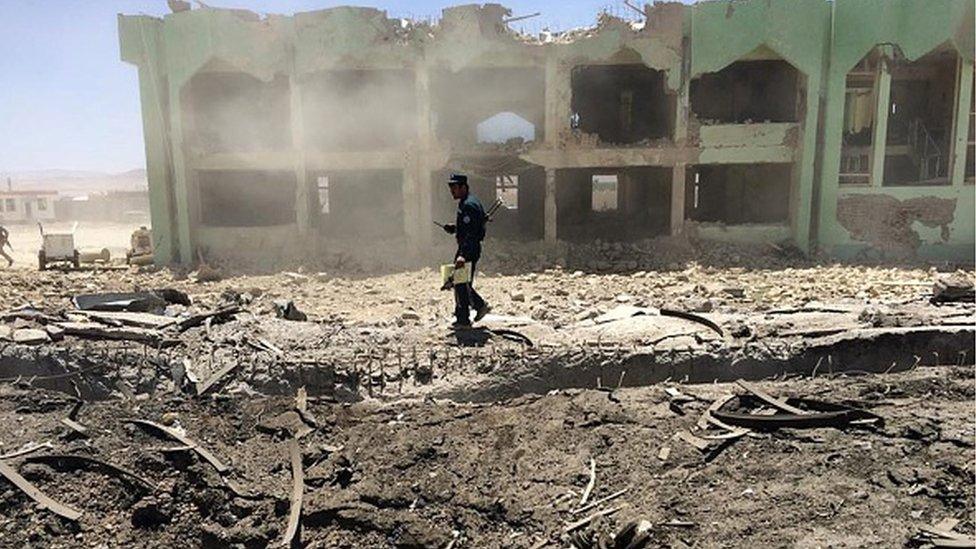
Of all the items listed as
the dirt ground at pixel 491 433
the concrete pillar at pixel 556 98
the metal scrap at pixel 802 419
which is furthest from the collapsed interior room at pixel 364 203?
the metal scrap at pixel 802 419

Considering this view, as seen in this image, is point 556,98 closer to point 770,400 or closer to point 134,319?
point 134,319

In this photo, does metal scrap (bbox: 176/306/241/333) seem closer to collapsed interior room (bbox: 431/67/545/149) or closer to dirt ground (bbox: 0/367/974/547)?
dirt ground (bbox: 0/367/974/547)

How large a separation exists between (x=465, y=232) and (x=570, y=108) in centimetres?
1102

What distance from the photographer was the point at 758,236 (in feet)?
57.8

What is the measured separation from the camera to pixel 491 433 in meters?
5.79

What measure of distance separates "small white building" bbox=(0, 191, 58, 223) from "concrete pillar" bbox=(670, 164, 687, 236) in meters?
42.5

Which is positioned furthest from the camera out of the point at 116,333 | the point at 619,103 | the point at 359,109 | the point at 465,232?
the point at 619,103

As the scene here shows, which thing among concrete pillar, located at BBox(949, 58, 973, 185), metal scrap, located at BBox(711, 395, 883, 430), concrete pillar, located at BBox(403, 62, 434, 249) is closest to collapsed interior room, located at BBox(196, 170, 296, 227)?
concrete pillar, located at BBox(403, 62, 434, 249)

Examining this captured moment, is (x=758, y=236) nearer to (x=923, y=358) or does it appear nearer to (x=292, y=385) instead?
(x=923, y=358)

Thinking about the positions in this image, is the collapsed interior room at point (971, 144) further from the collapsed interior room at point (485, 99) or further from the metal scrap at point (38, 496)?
the metal scrap at point (38, 496)

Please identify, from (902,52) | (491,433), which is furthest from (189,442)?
(902,52)

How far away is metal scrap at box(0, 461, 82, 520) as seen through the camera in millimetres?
4770

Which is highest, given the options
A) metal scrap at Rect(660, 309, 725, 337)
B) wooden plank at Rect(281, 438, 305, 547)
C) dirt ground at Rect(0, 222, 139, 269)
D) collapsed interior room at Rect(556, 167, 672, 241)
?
collapsed interior room at Rect(556, 167, 672, 241)

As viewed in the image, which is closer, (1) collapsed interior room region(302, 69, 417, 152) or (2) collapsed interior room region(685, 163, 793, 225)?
(1) collapsed interior room region(302, 69, 417, 152)
